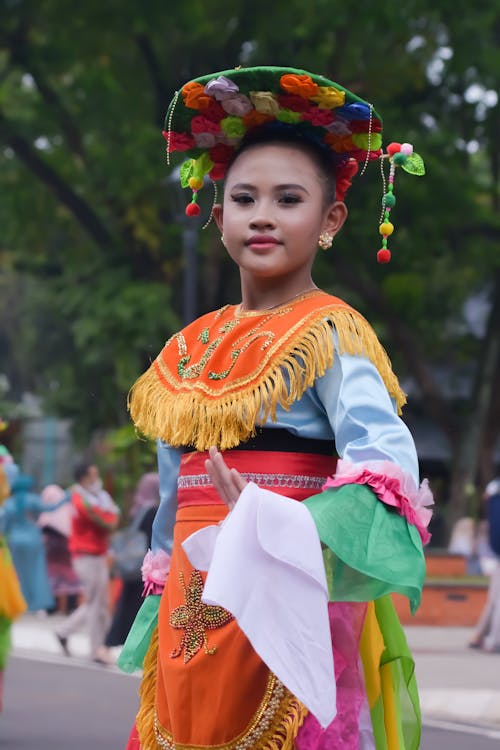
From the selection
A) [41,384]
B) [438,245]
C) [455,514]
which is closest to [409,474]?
[438,245]

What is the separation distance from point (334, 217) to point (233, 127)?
0.33m

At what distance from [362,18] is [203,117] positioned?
16.9 metres

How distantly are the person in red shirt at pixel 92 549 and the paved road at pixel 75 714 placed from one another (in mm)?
877

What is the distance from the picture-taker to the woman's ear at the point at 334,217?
3998 millimetres

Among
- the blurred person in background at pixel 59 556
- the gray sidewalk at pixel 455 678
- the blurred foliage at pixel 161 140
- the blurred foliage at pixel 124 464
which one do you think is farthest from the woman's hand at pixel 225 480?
the blurred foliage at pixel 161 140

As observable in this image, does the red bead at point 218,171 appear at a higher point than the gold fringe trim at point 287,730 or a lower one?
higher

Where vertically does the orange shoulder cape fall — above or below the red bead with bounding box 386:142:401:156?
below

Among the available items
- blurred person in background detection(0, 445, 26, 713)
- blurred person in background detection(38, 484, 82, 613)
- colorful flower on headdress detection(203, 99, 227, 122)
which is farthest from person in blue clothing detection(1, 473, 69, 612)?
colorful flower on headdress detection(203, 99, 227, 122)

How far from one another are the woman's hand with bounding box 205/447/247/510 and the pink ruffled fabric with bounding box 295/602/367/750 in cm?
40

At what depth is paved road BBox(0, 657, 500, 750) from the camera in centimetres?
890

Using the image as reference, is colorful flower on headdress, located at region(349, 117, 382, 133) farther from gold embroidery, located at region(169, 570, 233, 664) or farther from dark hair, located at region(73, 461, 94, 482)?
dark hair, located at region(73, 461, 94, 482)

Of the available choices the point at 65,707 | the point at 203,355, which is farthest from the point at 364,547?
the point at 65,707

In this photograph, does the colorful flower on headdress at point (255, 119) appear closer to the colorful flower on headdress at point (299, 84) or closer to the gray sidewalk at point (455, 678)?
the colorful flower on headdress at point (299, 84)

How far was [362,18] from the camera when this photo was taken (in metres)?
20.5
